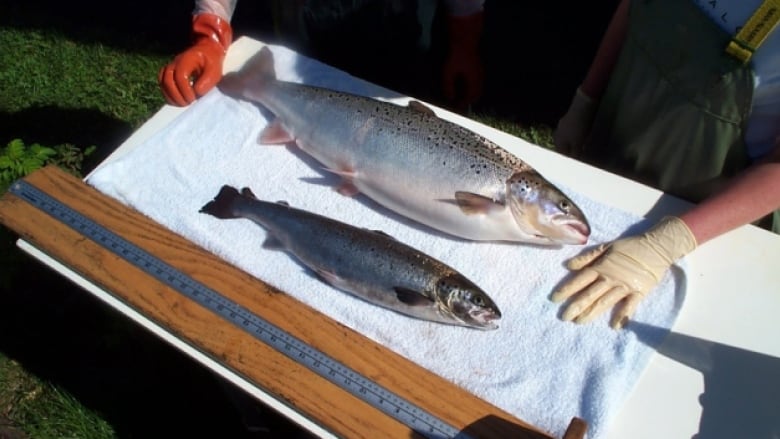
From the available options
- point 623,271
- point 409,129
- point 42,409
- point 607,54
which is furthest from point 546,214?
point 42,409

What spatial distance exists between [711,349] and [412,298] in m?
0.75

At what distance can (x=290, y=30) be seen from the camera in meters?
2.84

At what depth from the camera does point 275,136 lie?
226 cm

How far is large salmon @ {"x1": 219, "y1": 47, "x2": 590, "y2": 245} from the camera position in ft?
6.41

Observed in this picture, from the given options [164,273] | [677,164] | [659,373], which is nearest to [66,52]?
[164,273]

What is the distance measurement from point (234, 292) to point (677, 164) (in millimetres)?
1331

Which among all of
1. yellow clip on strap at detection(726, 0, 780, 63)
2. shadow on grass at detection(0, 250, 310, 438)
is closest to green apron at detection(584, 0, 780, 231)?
yellow clip on strap at detection(726, 0, 780, 63)

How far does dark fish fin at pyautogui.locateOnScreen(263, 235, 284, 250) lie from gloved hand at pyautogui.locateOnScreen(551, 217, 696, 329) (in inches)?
29.8

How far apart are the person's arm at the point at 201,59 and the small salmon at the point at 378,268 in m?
0.60

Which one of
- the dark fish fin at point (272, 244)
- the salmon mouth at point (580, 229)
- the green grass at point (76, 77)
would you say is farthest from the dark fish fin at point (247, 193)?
the green grass at point (76, 77)

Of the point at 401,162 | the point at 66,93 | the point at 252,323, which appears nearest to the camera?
the point at 252,323

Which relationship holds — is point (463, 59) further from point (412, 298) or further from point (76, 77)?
point (76, 77)

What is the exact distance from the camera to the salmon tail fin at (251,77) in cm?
234

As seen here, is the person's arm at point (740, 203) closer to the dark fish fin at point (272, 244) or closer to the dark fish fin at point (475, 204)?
the dark fish fin at point (475, 204)
